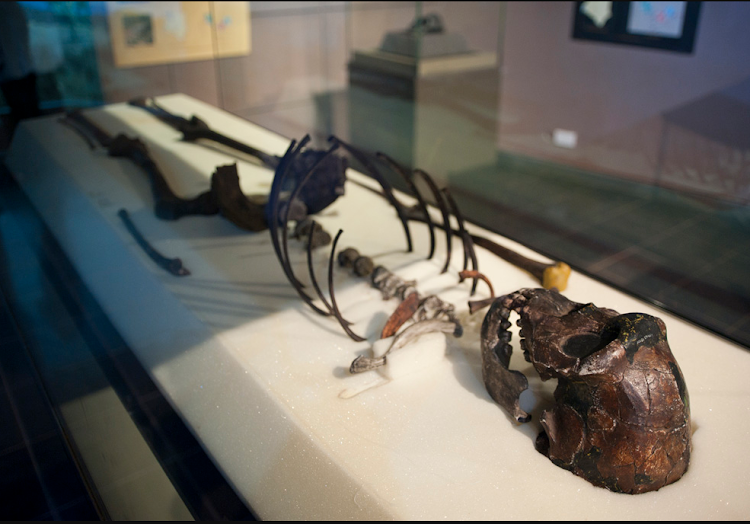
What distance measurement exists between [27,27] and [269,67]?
1.70 m

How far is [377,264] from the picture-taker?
2732 mm

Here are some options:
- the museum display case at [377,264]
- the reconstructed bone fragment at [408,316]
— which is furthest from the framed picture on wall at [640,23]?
the reconstructed bone fragment at [408,316]

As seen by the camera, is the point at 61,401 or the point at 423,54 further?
the point at 423,54

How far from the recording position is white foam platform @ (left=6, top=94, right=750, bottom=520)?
5.24ft

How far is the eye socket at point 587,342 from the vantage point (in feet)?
5.27

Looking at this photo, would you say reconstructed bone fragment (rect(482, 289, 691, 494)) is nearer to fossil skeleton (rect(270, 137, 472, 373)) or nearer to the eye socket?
the eye socket

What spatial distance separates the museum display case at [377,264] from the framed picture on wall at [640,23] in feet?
0.07

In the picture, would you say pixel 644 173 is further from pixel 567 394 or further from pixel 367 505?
pixel 367 505

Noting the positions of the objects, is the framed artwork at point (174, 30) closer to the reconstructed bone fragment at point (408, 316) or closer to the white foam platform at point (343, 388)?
the white foam platform at point (343, 388)

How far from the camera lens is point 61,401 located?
222 centimetres

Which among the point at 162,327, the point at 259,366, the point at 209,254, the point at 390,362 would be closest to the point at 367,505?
the point at 390,362

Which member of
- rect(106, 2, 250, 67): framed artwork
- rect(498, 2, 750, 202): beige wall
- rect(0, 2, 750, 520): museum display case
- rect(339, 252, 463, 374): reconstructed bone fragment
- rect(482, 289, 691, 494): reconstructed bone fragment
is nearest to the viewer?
rect(482, 289, 691, 494): reconstructed bone fragment

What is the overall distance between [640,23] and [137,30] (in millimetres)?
3383

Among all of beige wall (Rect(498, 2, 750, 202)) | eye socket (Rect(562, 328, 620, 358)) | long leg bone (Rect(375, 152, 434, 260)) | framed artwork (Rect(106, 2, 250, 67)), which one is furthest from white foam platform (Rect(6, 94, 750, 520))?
beige wall (Rect(498, 2, 750, 202))
